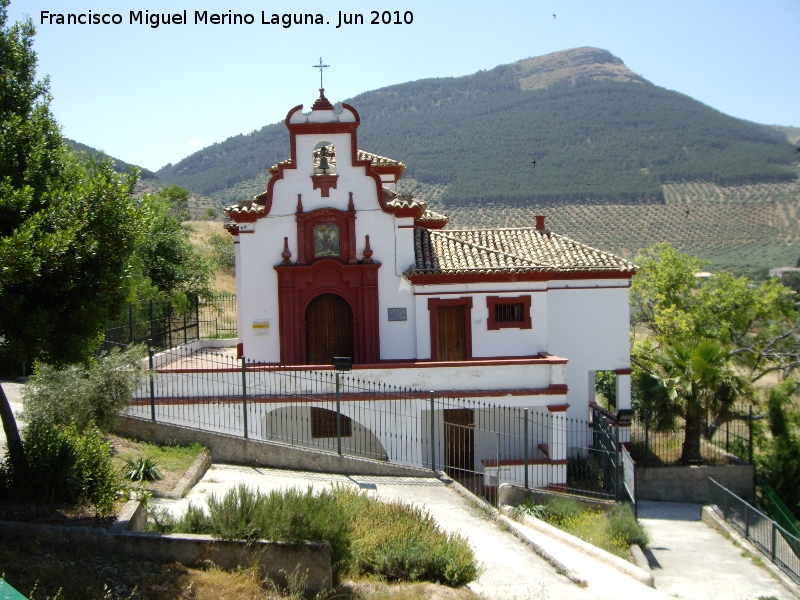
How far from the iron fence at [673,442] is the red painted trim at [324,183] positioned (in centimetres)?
1022

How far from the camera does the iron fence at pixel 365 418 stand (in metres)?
16.6

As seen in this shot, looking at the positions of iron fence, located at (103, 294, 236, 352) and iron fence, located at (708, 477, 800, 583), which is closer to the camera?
iron fence, located at (708, 477, 800, 583)

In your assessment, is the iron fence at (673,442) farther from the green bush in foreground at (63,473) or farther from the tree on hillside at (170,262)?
the tree on hillside at (170,262)

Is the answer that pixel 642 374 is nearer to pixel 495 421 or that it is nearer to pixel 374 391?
pixel 495 421

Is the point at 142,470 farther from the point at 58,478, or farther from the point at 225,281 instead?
the point at 225,281

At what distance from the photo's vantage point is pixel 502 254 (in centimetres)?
2097

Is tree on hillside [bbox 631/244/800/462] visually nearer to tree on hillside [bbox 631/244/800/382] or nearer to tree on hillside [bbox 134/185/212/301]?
tree on hillside [bbox 631/244/800/382]

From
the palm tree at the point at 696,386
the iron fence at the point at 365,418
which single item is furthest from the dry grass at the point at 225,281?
the palm tree at the point at 696,386

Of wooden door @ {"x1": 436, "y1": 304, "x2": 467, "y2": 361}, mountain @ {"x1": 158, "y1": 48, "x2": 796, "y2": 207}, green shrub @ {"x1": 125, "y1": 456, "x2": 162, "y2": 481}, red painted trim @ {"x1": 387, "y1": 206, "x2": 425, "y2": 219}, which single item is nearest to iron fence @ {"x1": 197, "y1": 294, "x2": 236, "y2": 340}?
red painted trim @ {"x1": 387, "y1": 206, "x2": 425, "y2": 219}

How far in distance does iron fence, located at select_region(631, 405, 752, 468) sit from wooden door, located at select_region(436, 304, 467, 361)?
516 cm

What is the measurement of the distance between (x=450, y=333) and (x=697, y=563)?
27.1 feet

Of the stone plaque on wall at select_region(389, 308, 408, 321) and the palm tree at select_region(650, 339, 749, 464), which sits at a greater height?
the stone plaque on wall at select_region(389, 308, 408, 321)

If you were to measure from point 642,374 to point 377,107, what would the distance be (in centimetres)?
11262

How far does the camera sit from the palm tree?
20.2 meters
